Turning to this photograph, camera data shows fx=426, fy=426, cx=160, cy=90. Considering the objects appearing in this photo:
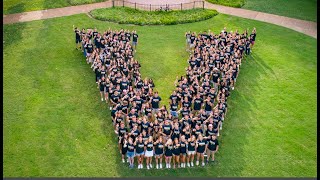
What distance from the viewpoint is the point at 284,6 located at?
3384 centimetres

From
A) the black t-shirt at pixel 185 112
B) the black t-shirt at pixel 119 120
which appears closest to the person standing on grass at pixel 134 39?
the black t-shirt at pixel 185 112

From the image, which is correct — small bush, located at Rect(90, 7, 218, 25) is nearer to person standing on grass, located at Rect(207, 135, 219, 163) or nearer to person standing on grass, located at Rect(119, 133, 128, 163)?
person standing on grass, located at Rect(119, 133, 128, 163)

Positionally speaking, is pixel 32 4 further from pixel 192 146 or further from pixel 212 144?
pixel 212 144

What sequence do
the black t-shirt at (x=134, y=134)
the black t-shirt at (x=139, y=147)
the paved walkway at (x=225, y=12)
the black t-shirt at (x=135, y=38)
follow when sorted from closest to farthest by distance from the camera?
the black t-shirt at (x=139, y=147), the black t-shirt at (x=134, y=134), the black t-shirt at (x=135, y=38), the paved walkway at (x=225, y=12)

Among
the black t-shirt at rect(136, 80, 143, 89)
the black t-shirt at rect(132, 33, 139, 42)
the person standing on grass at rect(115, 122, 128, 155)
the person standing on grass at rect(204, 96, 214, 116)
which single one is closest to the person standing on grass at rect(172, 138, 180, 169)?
the person standing on grass at rect(115, 122, 128, 155)

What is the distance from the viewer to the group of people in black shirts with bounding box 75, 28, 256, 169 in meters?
17.3

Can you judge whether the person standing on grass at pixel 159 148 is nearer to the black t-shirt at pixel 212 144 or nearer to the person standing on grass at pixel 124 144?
the person standing on grass at pixel 124 144

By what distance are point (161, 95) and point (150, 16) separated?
10.9 m

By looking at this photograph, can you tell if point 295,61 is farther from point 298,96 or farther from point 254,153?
point 254,153

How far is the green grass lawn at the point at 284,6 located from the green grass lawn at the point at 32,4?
11403 millimetres

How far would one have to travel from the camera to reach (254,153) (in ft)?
60.5

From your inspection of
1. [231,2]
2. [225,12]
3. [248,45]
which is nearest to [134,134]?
[248,45]

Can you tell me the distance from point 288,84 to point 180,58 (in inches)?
263

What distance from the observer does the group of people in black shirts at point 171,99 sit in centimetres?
1727
